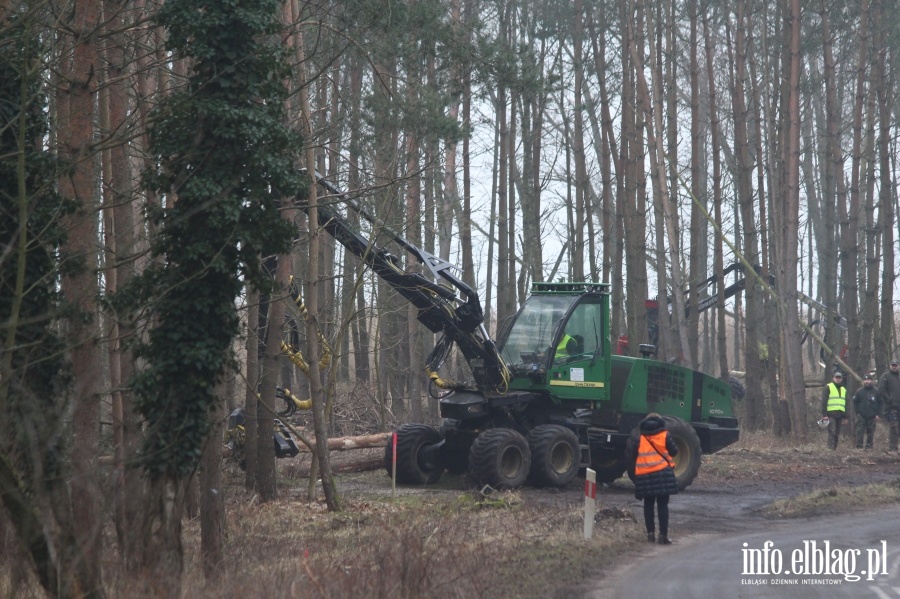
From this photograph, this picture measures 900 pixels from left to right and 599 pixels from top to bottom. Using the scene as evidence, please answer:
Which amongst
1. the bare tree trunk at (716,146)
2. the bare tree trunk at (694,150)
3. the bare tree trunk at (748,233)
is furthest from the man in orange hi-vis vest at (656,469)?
the bare tree trunk at (716,146)

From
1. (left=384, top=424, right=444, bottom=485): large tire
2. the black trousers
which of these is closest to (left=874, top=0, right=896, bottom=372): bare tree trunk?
(left=384, top=424, right=444, bottom=485): large tire

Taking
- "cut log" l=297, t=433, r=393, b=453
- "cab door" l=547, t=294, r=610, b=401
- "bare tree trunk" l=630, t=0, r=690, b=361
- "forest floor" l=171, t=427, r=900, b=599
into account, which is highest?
"bare tree trunk" l=630, t=0, r=690, b=361

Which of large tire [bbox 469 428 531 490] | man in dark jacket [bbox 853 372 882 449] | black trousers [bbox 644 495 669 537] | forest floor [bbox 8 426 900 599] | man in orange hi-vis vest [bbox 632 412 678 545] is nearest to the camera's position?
forest floor [bbox 8 426 900 599]

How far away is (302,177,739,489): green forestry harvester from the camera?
56.6 ft

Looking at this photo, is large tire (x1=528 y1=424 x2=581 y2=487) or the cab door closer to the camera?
large tire (x1=528 y1=424 x2=581 y2=487)

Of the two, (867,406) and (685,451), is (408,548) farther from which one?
(867,406)

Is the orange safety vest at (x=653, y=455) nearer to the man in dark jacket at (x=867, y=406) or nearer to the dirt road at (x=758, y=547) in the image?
the dirt road at (x=758, y=547)

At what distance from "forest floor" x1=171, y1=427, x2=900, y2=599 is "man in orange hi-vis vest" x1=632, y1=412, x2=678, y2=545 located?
0.51 metres

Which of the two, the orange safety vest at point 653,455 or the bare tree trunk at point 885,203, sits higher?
the bare tree trunk at point 885,203

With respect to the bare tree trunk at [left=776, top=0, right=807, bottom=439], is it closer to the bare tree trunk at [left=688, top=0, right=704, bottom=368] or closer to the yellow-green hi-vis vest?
the yellow-green hi-vis vest

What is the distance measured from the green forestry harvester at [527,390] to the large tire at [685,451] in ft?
0.07

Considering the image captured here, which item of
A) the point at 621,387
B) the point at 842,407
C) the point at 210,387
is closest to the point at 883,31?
the point at 842,407

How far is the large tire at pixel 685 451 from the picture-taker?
19078 mm

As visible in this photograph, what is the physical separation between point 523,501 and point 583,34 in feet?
76.7
